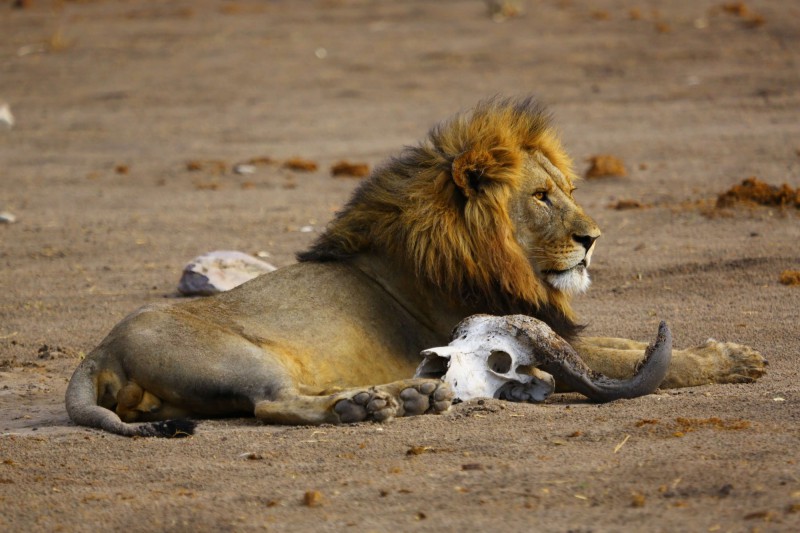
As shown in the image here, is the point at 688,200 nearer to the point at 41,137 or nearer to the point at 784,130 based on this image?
the point at 784,130

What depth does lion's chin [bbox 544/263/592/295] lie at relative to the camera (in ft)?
18.1

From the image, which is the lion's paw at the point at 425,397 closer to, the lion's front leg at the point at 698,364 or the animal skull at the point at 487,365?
the animal skull at the point at 487,365

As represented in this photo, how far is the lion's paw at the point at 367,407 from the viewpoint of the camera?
4.72m

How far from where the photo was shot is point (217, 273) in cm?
770

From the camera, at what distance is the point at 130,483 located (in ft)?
13.9

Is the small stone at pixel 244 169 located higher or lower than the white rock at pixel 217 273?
lower

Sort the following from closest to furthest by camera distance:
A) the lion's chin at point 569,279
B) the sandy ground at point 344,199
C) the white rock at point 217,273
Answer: the sandy ground at point 344,199, the lion's chin at point 569,279, the white rock at point 217,273

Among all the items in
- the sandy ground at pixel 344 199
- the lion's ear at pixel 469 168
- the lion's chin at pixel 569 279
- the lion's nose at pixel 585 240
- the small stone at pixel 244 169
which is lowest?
the small stone at pixel 244 169

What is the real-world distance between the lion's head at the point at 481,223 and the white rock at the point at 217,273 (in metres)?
2.03

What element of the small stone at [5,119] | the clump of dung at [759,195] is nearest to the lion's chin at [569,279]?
the clump of dung at [759,195]

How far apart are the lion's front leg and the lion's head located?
0.83 ft

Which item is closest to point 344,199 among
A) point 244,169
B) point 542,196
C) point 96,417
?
point 244,169

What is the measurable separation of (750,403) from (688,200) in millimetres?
5360

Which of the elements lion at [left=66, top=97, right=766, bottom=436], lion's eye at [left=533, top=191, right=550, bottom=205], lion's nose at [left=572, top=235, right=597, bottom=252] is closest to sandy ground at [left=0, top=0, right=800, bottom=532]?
lion at [left=66, top=97, right=766, bottom=436]
